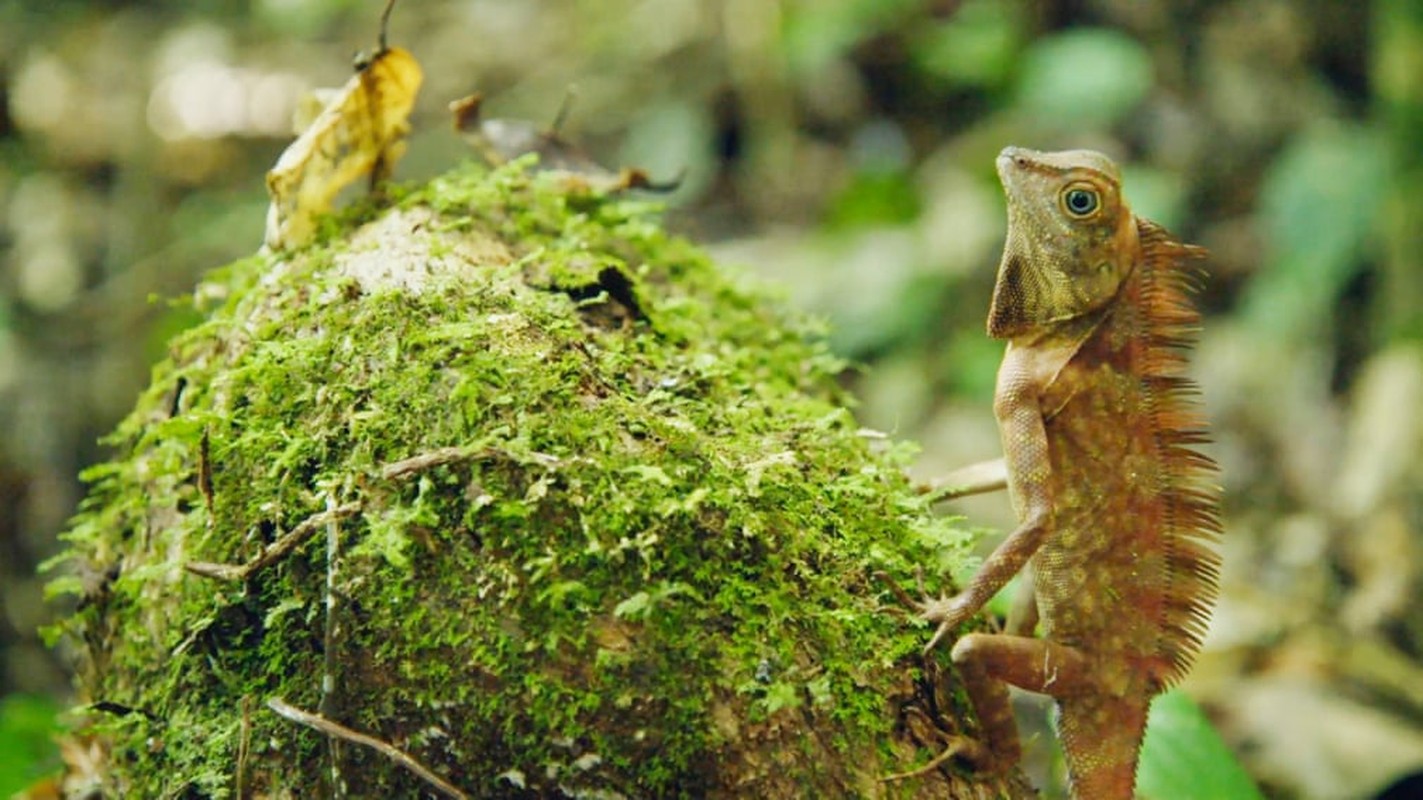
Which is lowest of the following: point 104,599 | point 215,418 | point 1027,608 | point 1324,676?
point 1324,676

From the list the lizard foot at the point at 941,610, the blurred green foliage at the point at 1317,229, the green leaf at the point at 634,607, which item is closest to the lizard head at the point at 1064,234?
the lizard foot at the point at 941,610

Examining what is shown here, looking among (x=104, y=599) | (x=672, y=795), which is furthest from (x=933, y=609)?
(x=104, y=599)

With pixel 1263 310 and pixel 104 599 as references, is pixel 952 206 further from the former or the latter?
pixel 104 599

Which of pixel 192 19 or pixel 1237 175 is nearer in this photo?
pixel 1237 175

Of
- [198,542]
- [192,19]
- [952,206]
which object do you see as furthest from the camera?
[192,19]

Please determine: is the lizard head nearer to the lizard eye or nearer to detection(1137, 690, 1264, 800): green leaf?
the lizard eye

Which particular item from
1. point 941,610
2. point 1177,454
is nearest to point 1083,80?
point 1177,454
